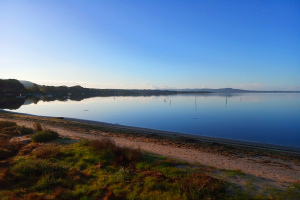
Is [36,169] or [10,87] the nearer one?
[36,169]

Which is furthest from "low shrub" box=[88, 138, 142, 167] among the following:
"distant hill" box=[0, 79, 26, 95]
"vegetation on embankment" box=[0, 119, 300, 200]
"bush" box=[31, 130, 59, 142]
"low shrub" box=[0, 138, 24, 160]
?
"distant hill" box=[0, 79, 26, 95]

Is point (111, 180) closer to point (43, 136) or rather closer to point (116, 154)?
point (116, 154)

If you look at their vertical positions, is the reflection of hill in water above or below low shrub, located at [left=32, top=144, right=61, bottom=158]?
below

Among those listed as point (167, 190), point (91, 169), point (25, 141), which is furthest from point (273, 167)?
point (25, 141)

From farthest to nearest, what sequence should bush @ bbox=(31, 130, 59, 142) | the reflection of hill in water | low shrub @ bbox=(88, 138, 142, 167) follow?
the reflection of hill in water
bush @ bbox=(31, 130, 59, 142)
low shrub @ bbox=(88, 138, 142, 167)

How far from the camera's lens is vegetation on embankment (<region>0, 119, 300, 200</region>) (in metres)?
5.10

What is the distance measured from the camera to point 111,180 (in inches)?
237

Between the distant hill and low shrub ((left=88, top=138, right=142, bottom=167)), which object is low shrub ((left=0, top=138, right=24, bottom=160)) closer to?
low shrub ((left=88, top=138, right=142, bottom=167))

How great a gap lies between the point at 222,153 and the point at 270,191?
24.3ft

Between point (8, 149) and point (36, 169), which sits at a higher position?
point (36, 169)

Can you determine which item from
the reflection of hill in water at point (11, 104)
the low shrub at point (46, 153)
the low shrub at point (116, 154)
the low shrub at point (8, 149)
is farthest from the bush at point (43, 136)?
the reflection of hill in water at point (11, 104)

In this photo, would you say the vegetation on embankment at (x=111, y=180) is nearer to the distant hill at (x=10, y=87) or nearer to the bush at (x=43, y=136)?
the bush at (x=43, y=136)

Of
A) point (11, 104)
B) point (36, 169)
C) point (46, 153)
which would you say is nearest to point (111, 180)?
point (36, 169)

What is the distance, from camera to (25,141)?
11570 mm
